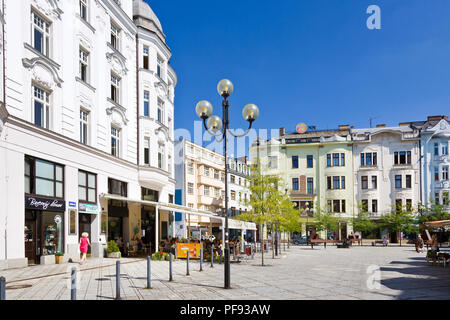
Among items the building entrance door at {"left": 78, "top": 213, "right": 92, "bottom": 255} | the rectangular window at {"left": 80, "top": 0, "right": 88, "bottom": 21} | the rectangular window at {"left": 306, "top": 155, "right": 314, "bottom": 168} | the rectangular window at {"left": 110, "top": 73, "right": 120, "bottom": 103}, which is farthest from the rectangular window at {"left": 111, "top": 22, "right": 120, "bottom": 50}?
the rectangular window at {"left": 306, "top": 155, "right": 314, "bottom": 168}

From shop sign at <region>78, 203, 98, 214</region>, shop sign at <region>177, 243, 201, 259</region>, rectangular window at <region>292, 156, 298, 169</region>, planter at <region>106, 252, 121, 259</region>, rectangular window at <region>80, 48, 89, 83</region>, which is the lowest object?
planter at <region>106, 252, 121, 259</region>

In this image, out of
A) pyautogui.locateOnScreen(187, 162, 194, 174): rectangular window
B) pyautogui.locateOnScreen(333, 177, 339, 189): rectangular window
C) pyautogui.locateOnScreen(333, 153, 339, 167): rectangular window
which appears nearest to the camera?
pyautogui.locateOnScreen(187, 162, 194, 174): rectangular window

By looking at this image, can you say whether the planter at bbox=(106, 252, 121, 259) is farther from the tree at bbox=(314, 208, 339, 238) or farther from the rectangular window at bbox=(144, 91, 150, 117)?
the tree at bbox=(314, 208, 339, 238)

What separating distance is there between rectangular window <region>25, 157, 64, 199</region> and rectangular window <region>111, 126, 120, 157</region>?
6.42m

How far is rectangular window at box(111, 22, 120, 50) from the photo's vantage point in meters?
28.9

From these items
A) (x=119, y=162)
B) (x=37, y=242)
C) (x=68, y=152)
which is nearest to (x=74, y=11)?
(x=68, y=152)

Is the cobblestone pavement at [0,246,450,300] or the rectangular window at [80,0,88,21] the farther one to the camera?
the rectangular window at [80,0,88,21]

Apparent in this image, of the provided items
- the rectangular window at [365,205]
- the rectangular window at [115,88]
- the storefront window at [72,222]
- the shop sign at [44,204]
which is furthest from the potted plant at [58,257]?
the rectangular window at [365,205]

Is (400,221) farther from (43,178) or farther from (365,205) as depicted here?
(43,178)

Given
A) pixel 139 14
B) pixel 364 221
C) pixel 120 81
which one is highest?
pixel 139 14
